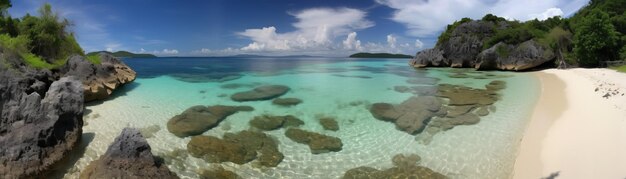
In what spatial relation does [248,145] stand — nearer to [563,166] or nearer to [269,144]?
[269,144]

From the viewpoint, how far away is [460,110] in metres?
14.1

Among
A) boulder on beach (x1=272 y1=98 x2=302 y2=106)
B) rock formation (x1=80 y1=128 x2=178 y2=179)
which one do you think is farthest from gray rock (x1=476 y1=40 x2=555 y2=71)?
rock formation (x1=80 y1=128 x2=178 y2=179)

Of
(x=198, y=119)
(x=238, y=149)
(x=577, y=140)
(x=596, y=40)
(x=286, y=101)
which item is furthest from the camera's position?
(x=596, y=40)

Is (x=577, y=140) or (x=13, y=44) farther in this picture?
(x=13, y=44)

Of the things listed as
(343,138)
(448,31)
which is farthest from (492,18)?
(343,138)

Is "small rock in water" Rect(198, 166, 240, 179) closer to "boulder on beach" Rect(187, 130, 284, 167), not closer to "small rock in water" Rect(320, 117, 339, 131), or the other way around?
"boulder on beach" Rect(187, 130, 284, 167)

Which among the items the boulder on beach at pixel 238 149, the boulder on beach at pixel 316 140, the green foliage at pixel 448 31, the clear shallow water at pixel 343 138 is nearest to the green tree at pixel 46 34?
the clear shallow water at pixel 343 138

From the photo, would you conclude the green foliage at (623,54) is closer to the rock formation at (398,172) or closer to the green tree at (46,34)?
the rock formation at (398,172)

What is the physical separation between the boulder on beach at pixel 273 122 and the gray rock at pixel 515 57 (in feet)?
125

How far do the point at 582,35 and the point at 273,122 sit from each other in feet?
132

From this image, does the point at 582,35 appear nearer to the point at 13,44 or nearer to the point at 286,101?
the point at 286,101

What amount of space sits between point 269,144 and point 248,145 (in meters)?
0.68

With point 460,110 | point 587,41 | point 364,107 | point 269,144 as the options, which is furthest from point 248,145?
point 587,41

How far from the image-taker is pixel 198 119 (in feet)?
40.5
